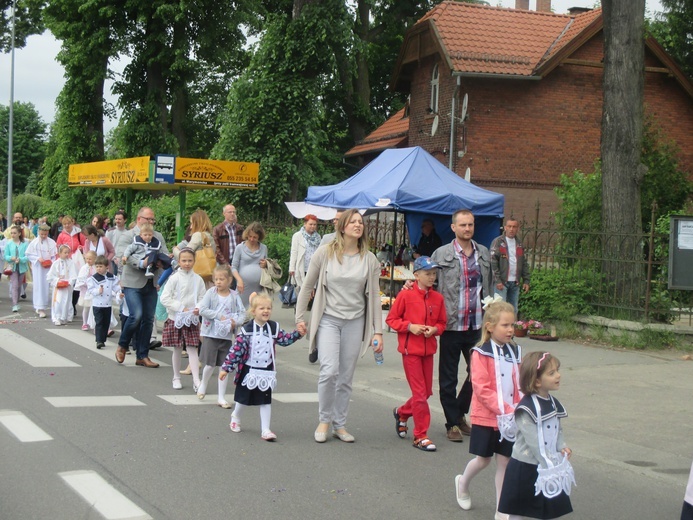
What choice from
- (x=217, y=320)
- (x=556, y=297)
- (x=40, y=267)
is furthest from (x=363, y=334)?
(x=40, y=267)

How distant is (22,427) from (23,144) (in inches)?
3402

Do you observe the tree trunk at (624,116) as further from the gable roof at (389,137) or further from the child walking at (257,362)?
the gable roof at (389,137)

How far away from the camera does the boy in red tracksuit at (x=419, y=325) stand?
24.0ft

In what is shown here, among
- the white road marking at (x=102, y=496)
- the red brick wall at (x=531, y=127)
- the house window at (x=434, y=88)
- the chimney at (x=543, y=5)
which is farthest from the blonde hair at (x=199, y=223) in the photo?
the chimney at (x=543, y=5)

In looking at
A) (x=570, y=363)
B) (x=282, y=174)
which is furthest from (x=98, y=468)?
(x=282, y=174)

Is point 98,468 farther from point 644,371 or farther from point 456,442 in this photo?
point 644,371

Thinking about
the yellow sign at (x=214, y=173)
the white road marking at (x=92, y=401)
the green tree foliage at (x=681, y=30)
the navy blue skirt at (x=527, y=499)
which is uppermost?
the green tree foliage at (x=681, y=30)

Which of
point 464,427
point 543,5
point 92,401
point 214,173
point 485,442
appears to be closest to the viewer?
point 485,442

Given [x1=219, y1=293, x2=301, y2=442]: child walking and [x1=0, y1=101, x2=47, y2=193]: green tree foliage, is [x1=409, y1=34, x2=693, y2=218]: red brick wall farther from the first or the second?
[x1=0, y1=101, x2=47, y2=193]: green tree foliage

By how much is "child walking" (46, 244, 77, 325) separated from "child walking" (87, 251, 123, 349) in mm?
3005

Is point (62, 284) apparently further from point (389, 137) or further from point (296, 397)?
point (389, 137)

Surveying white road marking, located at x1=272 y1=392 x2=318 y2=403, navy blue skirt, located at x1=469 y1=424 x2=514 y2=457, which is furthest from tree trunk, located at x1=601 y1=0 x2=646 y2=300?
navy blue skirt, located at x1=469 y1=424 x2=514 y2=457

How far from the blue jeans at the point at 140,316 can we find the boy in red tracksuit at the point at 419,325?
462cm

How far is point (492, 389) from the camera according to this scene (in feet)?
18.7
